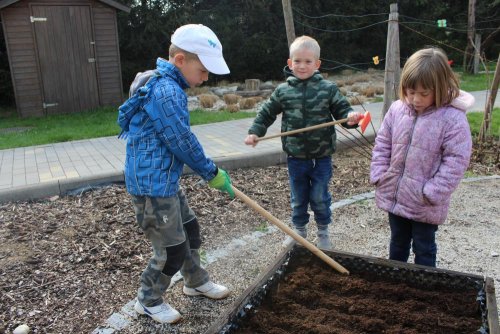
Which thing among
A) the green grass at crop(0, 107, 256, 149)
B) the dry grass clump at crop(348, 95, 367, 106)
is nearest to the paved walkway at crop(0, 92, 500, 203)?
the green grass at crop(0, 107, 256, 149)

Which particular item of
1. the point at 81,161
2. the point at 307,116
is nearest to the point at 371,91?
the point at 81,161

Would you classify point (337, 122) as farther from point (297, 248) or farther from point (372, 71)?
point (372, 71)

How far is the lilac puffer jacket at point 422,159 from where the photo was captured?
229 cm

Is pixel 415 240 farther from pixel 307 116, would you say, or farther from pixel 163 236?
pixel 163 236

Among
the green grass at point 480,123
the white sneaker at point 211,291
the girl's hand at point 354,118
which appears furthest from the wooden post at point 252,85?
the white sneaker at point 211,291

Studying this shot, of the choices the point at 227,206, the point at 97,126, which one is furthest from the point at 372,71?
the point at 227,206

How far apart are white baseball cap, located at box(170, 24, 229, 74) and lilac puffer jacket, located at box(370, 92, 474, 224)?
946mm

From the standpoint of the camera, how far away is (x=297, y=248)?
8.68 feet

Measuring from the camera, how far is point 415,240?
2605 mm

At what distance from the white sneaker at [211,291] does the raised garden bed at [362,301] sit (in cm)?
54

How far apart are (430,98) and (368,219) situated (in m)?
1.92

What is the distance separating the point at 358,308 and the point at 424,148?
84cm

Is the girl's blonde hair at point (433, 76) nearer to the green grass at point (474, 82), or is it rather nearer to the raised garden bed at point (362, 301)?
the raised garden bed at point (362, 301)

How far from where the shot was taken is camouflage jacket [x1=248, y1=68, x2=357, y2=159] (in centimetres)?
319
